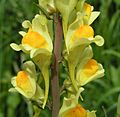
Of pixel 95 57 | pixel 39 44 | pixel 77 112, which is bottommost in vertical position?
pixel 95 57

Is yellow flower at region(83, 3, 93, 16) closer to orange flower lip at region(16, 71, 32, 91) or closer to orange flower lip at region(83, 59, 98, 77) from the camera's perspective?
orange flower lip at region(83, 59, 98, 77)

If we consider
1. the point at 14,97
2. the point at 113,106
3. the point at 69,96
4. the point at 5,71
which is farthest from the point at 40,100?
the point at 5,71

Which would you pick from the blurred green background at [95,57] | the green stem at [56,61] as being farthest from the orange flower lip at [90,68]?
the blurred green background at [95,57]

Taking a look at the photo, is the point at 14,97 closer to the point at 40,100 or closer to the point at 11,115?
the point at 11,115

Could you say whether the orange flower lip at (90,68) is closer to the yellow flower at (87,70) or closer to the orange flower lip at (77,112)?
the yellow flower at (87,70)

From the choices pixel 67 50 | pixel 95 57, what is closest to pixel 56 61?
pixel 67 50

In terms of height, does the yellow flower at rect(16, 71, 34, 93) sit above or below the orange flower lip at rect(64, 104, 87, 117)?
above

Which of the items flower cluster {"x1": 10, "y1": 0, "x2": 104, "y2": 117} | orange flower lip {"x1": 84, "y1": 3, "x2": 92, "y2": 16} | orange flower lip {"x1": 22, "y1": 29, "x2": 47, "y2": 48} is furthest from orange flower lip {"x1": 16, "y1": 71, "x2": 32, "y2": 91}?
orange flower lip {"x1": 84, "y1": 3, "x2": 92, "y2": 16}

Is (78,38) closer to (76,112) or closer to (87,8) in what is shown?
(87,8)
